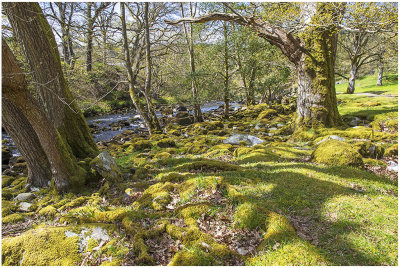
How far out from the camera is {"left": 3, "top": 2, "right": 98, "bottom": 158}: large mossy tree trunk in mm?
6906

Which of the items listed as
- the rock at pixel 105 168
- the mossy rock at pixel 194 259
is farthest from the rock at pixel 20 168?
the mossy rock at pixel 194 259

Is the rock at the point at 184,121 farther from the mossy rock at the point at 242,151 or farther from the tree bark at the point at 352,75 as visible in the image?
the tree bark at the point at 352,75

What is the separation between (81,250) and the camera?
3.65 meters

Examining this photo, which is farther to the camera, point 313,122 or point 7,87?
point 313,122

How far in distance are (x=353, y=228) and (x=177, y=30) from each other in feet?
56.9

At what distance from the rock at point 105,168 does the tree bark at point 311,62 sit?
772cm

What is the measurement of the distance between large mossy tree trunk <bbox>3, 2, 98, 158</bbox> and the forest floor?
1.45 meters

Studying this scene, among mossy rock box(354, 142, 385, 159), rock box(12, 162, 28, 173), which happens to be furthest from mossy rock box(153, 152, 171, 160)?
mossy rock box(354, 142, 385, 159)

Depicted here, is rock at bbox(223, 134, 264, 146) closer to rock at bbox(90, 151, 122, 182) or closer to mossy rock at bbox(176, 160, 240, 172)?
mossy rock at bbox(176, 160, 240, 172)

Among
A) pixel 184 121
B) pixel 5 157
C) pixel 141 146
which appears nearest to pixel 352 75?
pixel 184 121

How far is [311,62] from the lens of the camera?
9688 millimetres

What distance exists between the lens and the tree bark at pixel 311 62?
31.3 ft

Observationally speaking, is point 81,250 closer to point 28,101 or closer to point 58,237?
point 58,237

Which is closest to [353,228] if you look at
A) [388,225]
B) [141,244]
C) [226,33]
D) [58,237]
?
[388,225]
